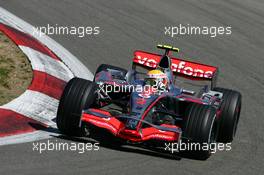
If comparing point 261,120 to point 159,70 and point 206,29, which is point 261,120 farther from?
point 206,29

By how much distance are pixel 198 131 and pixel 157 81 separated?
1592mm

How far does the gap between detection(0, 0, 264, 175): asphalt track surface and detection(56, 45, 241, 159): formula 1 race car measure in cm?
31

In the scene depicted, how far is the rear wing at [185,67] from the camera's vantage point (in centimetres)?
1324

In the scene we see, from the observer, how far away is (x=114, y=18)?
1869 cm

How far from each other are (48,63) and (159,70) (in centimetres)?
255

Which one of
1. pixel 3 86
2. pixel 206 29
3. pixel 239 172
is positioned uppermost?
pixel 206 29

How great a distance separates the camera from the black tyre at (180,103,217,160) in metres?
10.8

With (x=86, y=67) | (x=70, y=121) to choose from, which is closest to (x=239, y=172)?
(x=70, y=121)
